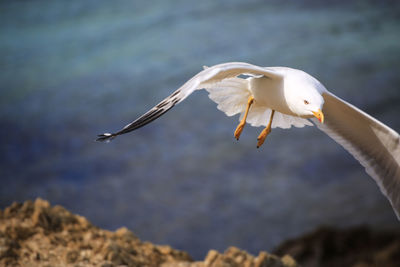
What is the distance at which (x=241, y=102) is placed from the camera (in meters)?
3.53

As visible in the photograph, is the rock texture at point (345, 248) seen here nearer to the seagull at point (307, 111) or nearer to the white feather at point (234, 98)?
the seagull at point (307, 111)

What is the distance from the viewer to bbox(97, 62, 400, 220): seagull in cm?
291

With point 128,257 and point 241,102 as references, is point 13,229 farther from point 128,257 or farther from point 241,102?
point 241,102

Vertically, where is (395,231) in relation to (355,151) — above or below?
below

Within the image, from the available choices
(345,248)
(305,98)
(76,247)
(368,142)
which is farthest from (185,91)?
(345,248)

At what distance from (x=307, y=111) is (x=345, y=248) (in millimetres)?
3368

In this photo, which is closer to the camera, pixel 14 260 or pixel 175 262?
pixel 14 260

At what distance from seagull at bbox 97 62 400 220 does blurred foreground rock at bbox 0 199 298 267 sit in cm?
77

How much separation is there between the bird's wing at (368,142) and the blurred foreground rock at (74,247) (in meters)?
0.80

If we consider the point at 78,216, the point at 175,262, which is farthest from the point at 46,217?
the point at 175,262

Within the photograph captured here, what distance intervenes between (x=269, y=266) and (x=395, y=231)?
11.1ft

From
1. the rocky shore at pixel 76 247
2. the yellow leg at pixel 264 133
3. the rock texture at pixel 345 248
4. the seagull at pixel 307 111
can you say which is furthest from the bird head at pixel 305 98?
the rock texture at pixel 345 248

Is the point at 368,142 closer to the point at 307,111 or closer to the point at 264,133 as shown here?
the point at 264,133

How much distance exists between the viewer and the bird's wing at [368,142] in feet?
11.1
